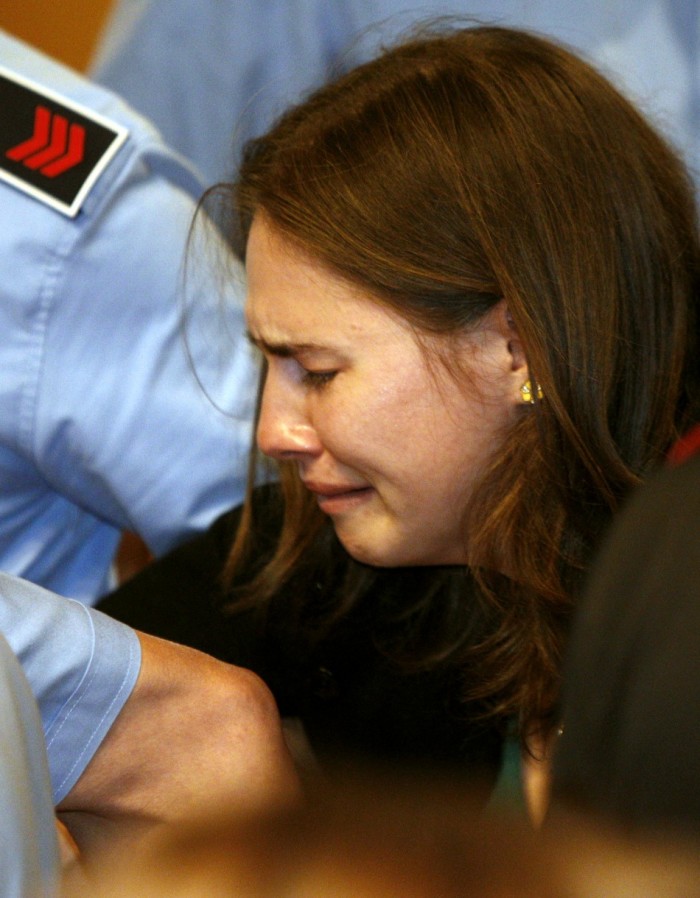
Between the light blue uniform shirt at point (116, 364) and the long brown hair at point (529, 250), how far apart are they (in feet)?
0.66

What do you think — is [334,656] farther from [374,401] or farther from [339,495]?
[374,401]

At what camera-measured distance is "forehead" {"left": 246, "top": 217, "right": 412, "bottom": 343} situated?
3.06 feet

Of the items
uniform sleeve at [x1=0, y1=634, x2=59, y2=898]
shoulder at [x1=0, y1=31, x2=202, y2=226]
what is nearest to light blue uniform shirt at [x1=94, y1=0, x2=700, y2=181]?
shoulder at [x1=0, y1=31, x2=202, y2=226]

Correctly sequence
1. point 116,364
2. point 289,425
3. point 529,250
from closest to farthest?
point 529,250 < point 289,425 < point 116,364

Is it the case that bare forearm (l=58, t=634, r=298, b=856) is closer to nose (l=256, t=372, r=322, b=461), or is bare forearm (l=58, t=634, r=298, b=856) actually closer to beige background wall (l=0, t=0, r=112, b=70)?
nose (l=256, t=372, r=322, b=461)

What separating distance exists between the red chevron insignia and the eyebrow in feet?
1.01

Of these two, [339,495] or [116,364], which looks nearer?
[339,495]

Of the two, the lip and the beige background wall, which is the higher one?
the beige background wall

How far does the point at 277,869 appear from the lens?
295 mm

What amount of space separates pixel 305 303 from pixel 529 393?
0.18 meters

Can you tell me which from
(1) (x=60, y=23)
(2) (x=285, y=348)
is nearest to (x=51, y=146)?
(2) (x=285, y=348)

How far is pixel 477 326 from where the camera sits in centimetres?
93

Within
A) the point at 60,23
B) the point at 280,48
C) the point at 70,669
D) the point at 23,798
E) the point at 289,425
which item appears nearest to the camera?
the point at 23,798

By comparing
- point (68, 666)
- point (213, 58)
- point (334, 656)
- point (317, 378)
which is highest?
point (213, 58)
